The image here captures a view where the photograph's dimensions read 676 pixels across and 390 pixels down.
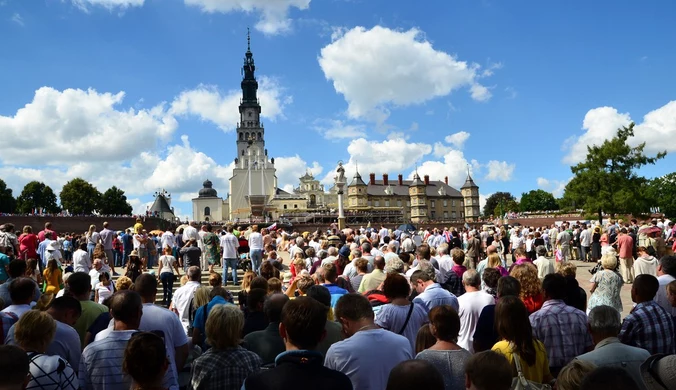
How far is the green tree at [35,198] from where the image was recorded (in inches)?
3174

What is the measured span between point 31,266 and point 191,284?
3339 mm

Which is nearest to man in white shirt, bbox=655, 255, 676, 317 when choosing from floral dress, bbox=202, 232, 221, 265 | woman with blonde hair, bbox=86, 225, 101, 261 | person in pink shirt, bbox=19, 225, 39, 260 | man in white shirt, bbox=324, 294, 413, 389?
man in white shirt, bbox=324, 294, 413, 389

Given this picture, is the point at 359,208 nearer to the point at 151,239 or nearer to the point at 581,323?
the point at 151,239

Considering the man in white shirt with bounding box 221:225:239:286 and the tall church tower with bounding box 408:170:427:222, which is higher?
the tall church tower with bounding box 408:170:427:222

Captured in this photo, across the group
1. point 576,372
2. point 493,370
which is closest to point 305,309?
point 493,370

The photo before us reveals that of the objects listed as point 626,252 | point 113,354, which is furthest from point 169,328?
point 626,252

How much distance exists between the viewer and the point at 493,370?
112 inches

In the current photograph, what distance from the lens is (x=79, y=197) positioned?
81875 mm

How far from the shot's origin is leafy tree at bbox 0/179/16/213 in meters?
75.3

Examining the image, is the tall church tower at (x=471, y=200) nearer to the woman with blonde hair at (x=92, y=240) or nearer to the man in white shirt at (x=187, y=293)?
the woman with blonde hair at (x=92, y=240)

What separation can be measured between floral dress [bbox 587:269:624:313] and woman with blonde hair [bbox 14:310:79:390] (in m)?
5.94

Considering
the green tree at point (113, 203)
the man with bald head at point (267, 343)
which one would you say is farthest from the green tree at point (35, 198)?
the man with bald head at point (267, 343)

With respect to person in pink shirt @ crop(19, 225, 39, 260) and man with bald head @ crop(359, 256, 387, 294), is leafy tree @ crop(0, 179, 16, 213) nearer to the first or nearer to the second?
person in pink shirt @ crop(19, 225, 39, 260)

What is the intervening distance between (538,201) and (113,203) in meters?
94.4
